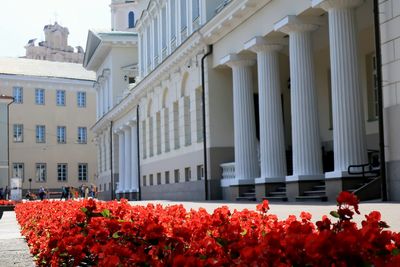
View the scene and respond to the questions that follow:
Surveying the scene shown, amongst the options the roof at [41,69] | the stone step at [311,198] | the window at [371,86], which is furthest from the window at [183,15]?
the roof at [41,69]

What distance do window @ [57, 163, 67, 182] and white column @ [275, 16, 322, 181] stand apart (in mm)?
60870

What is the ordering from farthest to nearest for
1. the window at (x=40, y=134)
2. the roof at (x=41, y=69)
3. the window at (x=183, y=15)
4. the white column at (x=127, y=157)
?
the roof at (x=41, y=69), the window at (x=40, y=134), the white column at (x=127, y=157), the window at (x=183, y=15)

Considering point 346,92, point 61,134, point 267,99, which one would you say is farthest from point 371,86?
point 61,134

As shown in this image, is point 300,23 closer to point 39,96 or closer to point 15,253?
point 15,253

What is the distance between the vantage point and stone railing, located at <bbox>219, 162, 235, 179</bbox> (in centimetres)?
2612

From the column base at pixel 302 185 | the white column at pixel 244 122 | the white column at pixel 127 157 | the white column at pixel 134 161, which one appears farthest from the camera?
the white column at pixel 127 157

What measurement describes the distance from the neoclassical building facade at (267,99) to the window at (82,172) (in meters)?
40.0

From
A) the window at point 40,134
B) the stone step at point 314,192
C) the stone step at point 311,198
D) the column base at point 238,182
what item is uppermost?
the window at point 40,134

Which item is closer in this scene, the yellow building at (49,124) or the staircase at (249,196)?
Result: the staircase at (249,196)

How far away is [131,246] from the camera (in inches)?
208

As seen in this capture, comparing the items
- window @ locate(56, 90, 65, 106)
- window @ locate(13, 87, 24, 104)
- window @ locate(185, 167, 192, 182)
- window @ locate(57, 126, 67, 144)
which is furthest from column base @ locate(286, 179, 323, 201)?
window @ locate(56, 90, 65, 106)

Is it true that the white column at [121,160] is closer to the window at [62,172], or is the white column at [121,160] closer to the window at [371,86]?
the window at [371,86]

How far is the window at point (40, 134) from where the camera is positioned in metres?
77.4

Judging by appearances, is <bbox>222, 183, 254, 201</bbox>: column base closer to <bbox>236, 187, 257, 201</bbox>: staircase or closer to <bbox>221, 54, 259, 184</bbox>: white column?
<bbox>236, 187, 257, 201</bbox>: staircase
